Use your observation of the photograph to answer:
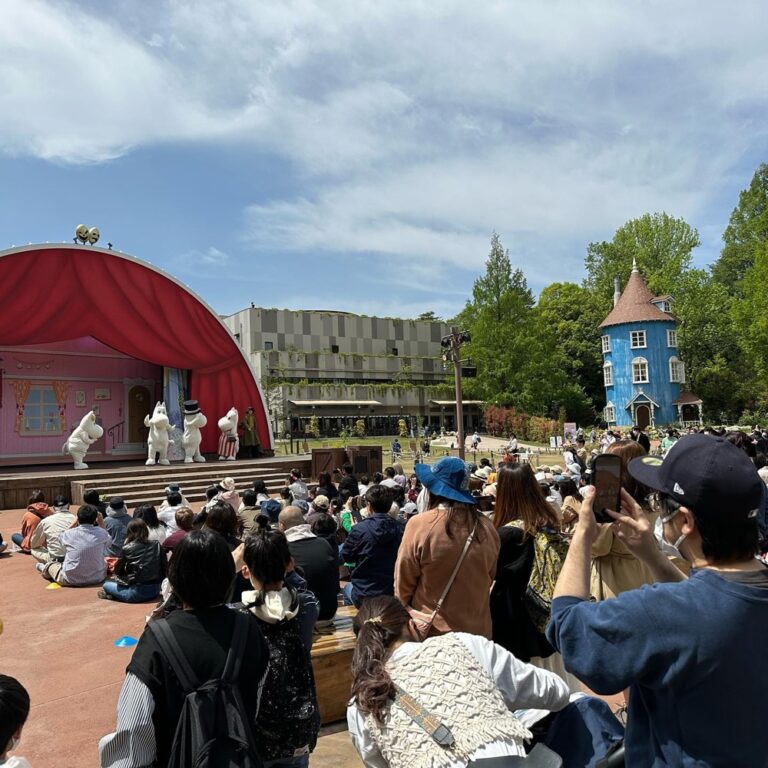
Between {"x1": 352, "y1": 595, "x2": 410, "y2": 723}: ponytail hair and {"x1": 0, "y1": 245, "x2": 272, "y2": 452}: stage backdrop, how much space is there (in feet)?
55.0

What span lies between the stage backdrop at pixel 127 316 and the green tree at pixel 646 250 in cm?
3174

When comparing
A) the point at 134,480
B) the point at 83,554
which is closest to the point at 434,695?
the point at 83,554

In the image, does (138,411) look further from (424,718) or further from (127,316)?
(424,718)

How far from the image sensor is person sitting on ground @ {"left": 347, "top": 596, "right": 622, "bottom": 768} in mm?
1614

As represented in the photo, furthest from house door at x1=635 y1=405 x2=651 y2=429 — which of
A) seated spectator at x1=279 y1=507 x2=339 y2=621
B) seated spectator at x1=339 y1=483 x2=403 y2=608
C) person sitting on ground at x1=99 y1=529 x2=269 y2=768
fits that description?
person sitting on ground at x1=99 y1=529 x2=269 y2=768

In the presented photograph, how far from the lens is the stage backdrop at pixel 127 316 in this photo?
51.8 ft

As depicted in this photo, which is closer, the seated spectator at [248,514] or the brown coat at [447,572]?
the brown coat at [447,572]

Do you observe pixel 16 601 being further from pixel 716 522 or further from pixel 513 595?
pixel 716 522

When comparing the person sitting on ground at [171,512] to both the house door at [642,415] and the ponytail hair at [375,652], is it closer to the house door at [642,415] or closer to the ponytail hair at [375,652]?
the ponytail hair at [375,652]

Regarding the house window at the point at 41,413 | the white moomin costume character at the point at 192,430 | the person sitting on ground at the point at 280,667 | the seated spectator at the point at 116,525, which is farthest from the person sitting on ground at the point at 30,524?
the house window at the point at 41,413

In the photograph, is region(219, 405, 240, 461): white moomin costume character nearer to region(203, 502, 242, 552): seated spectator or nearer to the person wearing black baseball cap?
region(203, 502, 242, 552): seated spectator

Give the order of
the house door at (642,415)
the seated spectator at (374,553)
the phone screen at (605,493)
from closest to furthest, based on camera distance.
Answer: the phone screen at (605,493) → the seated spectator at (374,553) → the house door at (642,415)

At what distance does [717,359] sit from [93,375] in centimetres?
3506

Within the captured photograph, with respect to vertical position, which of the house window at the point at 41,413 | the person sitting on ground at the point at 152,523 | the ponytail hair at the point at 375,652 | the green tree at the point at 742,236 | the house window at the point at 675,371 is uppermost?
the green tree at the point at 742,236
